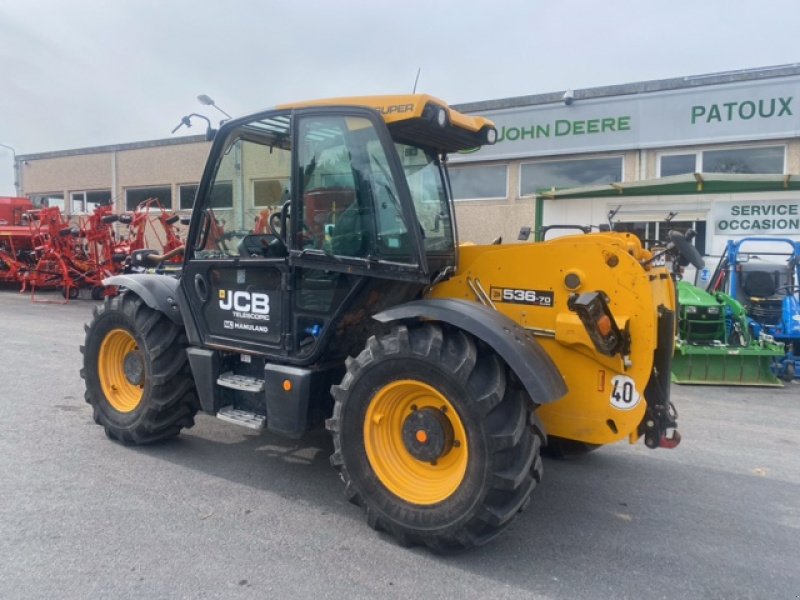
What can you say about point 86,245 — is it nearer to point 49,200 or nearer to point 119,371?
point 49,200

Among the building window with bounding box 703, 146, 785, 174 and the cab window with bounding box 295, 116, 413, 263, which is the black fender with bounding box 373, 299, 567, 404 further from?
the building window with bounding box 703, 146, 785, 174

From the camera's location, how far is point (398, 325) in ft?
11.1

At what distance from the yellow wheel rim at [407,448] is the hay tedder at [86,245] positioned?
11.9 m

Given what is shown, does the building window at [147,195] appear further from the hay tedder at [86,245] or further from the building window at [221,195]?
the building window at [221,195]

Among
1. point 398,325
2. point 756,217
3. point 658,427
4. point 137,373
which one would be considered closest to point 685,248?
point 658,427

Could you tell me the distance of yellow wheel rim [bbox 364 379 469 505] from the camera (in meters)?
3.20

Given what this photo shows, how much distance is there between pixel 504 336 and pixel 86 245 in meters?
15.6

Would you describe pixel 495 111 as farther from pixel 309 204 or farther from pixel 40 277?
pixel 40 277

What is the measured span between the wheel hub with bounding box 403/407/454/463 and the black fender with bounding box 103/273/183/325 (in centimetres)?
224

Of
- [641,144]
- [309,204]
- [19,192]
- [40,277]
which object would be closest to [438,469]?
[309,204]

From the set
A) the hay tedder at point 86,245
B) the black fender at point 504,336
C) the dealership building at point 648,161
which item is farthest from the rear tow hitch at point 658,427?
the hay tedder at point 86,245

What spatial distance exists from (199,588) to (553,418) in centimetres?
206

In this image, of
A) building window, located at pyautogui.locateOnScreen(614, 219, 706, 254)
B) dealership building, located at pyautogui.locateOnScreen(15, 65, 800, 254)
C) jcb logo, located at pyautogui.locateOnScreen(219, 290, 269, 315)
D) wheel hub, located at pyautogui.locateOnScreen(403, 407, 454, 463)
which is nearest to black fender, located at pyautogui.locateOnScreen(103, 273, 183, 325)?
jcb logo, located at pyautogui.locateOnScreen(219, 290, 269, 315)

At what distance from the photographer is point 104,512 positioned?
3.51 m
